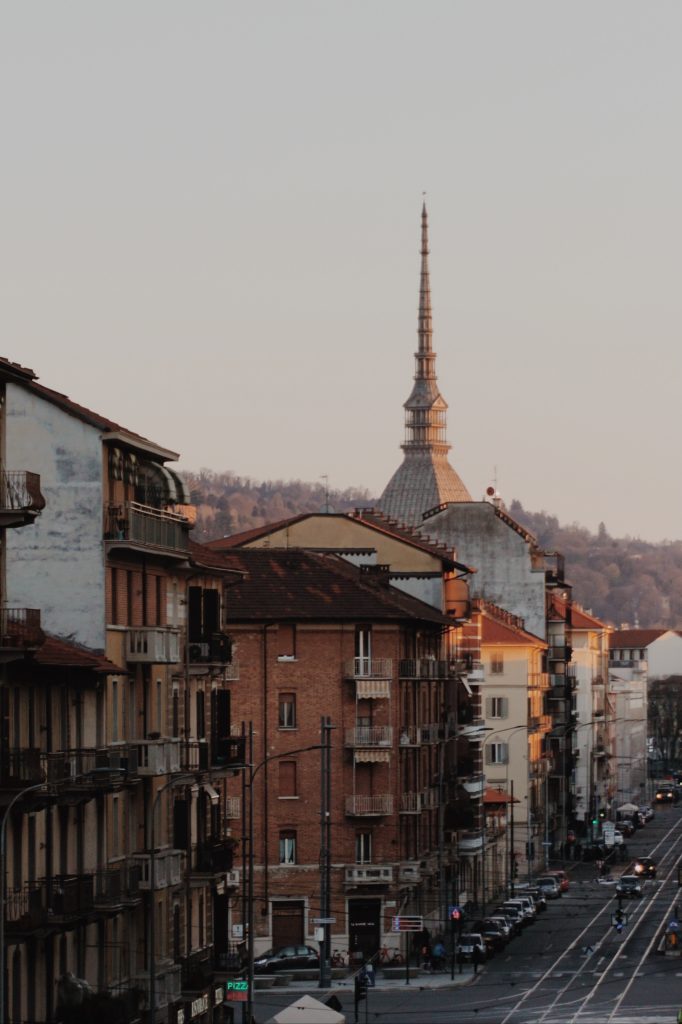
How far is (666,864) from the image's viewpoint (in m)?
182

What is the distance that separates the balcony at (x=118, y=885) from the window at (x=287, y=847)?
4021 cm

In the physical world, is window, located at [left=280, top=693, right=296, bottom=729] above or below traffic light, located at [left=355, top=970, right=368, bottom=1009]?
above

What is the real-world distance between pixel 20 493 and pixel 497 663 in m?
111

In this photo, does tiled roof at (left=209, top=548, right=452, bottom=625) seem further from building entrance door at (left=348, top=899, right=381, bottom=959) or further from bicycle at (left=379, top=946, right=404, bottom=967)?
bicycle at (left=379, top=946, right=404, bottom=967)

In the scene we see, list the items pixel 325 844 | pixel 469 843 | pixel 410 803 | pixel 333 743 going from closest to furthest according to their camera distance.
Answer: pixel 325 844 < pixel 333 743 < pixel 410 803 < pixel 469 843

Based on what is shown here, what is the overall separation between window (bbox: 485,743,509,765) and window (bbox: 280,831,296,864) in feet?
173

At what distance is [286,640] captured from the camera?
117 metres

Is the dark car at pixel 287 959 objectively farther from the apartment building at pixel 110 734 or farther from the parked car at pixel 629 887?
the parked car at pixel 629 887

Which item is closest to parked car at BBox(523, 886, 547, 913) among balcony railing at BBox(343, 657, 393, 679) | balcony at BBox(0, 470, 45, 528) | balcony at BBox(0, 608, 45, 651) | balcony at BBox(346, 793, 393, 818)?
balcony at BBox(346, 793, 393, 818)

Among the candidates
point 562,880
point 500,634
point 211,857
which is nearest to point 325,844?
point 211,857

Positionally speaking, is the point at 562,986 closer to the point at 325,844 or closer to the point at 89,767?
the point at 325,844

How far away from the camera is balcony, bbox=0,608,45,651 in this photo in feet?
198

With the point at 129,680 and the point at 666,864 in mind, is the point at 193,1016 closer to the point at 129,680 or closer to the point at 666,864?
the point at 129,680

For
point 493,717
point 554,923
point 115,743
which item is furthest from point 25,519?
point 493,717
